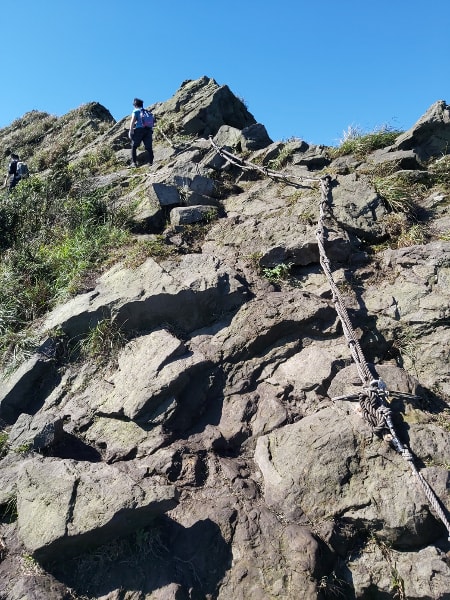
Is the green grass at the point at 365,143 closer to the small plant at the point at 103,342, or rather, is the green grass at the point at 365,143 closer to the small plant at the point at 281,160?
the small plant at the point at 281,160

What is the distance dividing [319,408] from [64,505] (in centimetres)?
231

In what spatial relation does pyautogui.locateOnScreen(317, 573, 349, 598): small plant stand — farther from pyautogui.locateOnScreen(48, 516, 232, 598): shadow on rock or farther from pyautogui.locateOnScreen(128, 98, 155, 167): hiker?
pyautogui.locateOnScreen(128, 98, 155, 167): hiker

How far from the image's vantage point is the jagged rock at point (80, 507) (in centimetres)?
350

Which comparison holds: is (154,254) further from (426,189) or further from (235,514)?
(426,189)

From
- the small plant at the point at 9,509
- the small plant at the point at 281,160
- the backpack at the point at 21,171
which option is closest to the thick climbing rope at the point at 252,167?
the small plant at the point at 281,160

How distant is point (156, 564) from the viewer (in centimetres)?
355

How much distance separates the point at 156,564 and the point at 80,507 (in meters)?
0.70

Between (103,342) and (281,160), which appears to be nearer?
(103,342)

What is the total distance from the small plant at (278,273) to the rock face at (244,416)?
3cm

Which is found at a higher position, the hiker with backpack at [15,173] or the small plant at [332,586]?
the hiker with backpack at [15,173]

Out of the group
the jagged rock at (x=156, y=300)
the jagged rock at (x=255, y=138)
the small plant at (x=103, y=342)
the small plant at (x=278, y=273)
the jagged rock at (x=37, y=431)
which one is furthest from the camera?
the jagged rock at (x=255, y=138)

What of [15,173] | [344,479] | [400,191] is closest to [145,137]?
[15,173]

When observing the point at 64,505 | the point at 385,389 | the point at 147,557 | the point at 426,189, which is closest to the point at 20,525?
the point at 64,505

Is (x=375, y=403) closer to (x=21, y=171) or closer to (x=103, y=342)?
(x=103, y=342)
